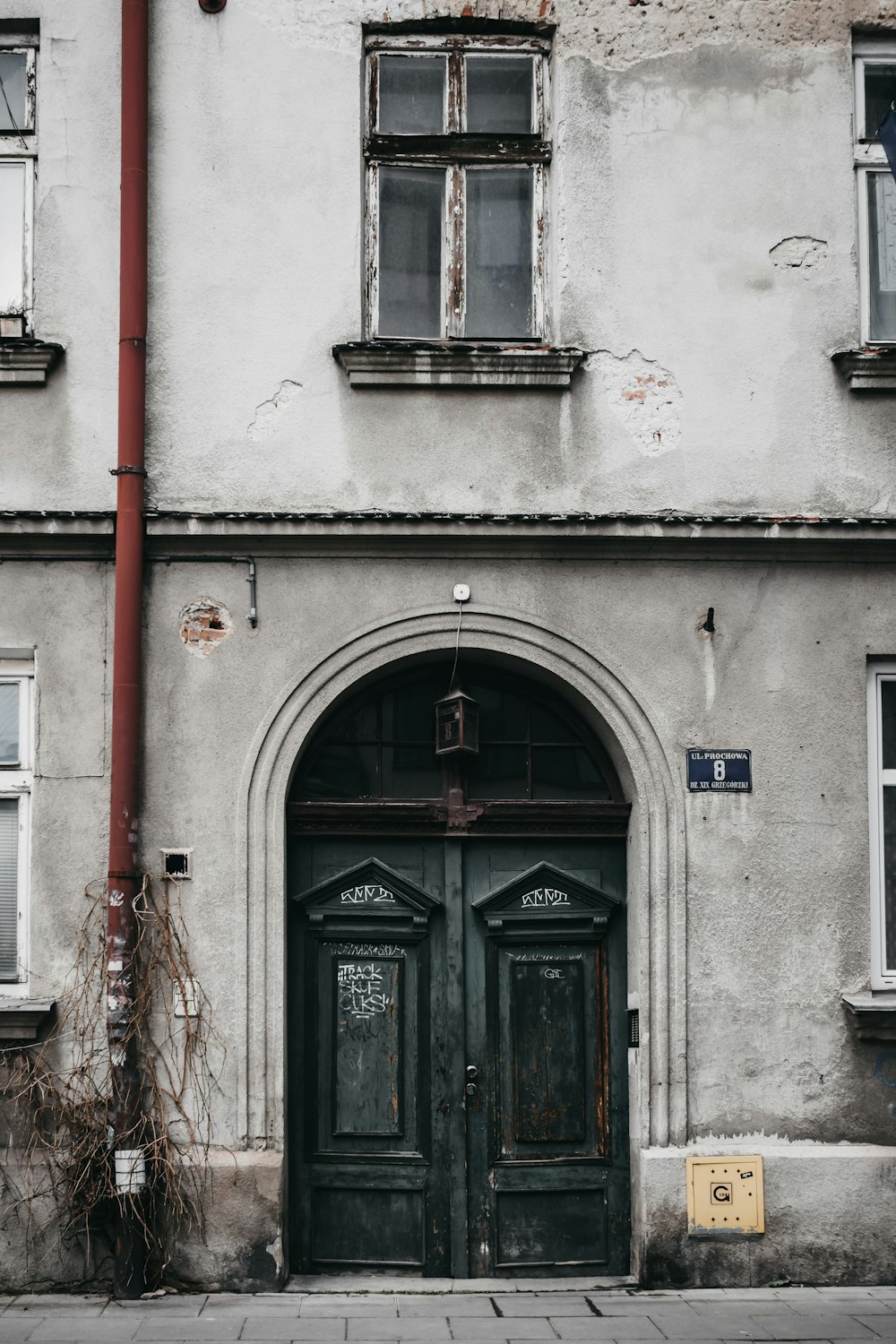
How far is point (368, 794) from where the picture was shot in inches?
305

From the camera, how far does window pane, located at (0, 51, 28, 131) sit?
7746mm

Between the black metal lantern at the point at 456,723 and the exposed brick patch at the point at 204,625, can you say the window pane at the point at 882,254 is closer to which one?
the black metal lantern at the point at 456,723

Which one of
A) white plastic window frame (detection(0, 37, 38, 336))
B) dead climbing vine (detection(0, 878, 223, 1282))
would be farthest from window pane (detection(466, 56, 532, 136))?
dead climbing vine (detection(0, 878, 223, 1282))

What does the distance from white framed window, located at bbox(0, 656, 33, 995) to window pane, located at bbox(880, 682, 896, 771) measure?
4.40 m

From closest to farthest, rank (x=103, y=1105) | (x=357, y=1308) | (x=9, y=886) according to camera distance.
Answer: (x=357, y=1308) → (x=103, y=1105) → (x=9, y=886)

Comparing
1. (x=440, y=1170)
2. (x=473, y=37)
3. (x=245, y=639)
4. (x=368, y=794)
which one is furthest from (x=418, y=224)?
(x=440, y=1170)

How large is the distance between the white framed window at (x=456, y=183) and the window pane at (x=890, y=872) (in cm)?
312

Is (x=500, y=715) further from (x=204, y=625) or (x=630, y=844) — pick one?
(x=204, y=625)

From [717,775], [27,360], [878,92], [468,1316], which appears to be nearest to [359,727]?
[717,775]

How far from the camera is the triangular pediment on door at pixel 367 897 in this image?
756cm

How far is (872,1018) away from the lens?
7.27 meters

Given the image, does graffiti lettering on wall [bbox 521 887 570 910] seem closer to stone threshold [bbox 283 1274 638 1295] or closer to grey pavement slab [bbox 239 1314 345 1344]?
stone threshold [bbox 283 1274 638 1295]

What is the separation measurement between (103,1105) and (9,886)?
1196 millimetres

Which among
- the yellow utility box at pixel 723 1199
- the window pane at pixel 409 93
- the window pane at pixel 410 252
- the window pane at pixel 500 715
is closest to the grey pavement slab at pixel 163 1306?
the yellow utility box at pixel 723 1199
